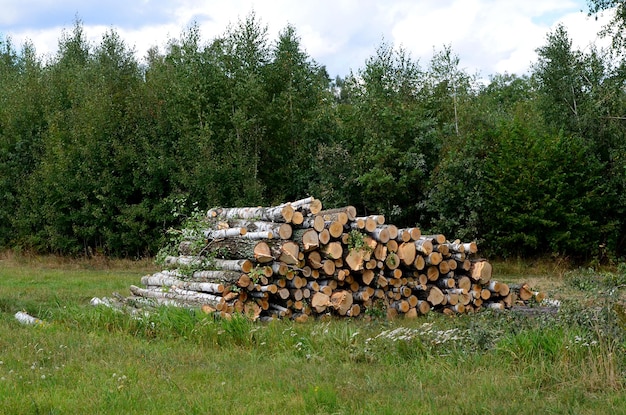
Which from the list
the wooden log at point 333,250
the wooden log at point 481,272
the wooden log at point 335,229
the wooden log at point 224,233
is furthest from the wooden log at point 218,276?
the wooden log at point 481,272

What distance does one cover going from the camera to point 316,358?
7371 mm

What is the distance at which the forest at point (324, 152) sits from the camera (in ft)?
61.5

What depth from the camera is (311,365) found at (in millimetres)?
7047

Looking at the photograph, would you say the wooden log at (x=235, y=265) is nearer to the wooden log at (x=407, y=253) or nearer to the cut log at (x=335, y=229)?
the cut log at (x=335, y=229)

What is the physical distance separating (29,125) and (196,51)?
7.25m

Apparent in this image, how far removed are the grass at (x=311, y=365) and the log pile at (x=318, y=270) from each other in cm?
149

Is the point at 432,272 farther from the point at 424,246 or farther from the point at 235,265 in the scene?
the point at 235,265

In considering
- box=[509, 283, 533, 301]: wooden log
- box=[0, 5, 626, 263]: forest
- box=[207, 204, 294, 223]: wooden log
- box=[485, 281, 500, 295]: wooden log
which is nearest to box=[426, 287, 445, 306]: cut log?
box=[485, 281, 500, 295]: wooden log

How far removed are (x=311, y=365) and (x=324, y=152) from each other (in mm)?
13991

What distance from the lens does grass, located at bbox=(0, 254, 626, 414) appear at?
222 inches

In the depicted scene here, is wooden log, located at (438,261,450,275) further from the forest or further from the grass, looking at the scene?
the forest

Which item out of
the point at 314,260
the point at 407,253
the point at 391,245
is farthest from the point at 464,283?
the point at 314,260

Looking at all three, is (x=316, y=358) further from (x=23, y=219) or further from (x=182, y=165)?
(x=23, y=219)

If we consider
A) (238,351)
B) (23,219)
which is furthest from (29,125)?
(238,351)
